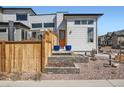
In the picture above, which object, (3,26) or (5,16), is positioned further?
(5,16)

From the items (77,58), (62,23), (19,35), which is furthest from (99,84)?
(62,23)

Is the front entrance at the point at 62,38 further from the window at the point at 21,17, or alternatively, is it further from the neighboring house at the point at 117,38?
the neighboring house at the point at 117,38

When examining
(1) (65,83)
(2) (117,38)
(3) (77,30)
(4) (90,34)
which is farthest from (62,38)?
(2) (117,38)

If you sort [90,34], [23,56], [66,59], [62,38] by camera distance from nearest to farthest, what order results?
[23,56]
[66,59]
[90,34]
[62,38]

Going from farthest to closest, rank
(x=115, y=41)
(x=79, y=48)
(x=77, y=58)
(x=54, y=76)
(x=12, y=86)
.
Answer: (x=115, y=41), (x=79, y=48), (x=77, y=58), (x=54, y=76), (x=12, y=86)

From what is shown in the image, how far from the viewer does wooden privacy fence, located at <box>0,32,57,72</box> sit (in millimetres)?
13336

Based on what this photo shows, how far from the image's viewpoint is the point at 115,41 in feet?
210

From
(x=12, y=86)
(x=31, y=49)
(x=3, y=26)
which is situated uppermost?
(x=3, y=26)

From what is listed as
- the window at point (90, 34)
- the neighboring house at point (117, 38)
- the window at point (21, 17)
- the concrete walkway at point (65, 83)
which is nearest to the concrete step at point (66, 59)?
the concrete walkway at point (65, 83)

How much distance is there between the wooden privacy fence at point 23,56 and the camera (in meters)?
13.3

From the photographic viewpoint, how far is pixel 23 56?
13.4 metres

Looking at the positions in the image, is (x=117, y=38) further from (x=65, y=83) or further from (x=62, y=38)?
(x=65, y=83)

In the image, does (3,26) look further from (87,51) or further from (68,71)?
(68,71)

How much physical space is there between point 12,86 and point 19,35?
64.5 feet
